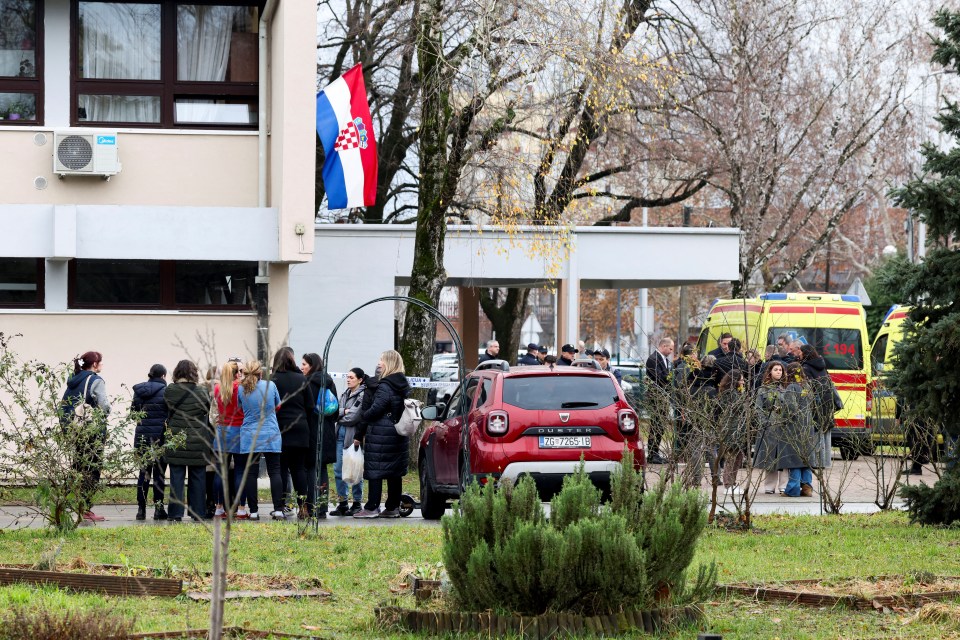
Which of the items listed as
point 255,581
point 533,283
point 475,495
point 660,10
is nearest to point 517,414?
point 255,581

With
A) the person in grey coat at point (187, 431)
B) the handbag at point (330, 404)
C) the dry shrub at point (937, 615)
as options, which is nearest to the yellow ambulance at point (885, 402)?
the dry shrub at point (937, 615)

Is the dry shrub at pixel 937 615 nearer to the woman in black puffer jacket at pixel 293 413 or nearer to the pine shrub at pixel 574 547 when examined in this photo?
→ the pine shrub at pixel 574 547

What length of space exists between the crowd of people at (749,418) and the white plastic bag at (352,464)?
128 inches

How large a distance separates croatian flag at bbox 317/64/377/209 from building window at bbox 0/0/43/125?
409 centimetres

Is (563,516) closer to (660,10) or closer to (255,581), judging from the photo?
(255,581)

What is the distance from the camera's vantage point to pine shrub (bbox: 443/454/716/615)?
7.07 metres

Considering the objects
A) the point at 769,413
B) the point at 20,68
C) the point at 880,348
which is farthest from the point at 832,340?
the point at 20,68

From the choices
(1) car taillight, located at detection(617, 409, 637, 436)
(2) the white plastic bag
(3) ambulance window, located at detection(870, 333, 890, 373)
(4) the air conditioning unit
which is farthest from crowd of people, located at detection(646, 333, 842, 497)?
(4) the air conditioning unit

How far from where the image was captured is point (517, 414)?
1353 centimetres

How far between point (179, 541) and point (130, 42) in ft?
31.5

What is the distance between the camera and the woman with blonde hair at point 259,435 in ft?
→ 43.9

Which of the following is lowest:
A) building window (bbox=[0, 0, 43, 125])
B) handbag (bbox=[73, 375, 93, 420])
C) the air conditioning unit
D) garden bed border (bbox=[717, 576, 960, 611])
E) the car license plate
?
garden bed border (bbox=[717, 576, 960, 611])

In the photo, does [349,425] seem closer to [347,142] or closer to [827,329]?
[347,142]

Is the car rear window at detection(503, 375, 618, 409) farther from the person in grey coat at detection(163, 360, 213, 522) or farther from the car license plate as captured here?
the person in grey coat at detection(163, 360, 213, 522)
